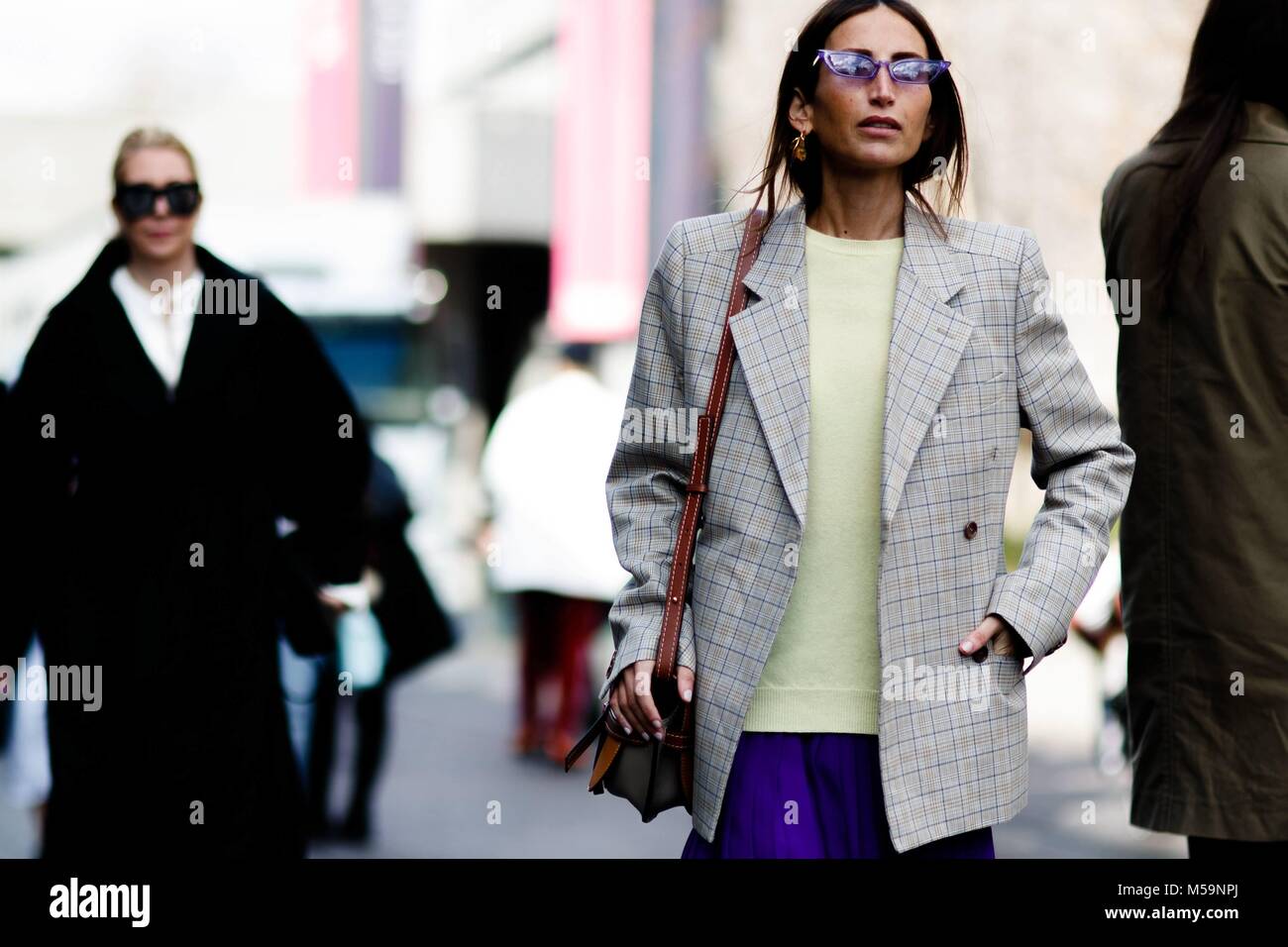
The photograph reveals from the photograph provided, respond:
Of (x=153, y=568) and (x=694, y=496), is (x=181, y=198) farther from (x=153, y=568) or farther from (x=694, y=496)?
(x=694, y=496)

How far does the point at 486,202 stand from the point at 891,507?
19100 mm

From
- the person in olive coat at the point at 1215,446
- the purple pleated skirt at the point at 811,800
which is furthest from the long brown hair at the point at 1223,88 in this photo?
the purple pleated skirt at the point at 811,800

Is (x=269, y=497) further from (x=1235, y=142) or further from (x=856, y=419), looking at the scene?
(x=1235, y=142)

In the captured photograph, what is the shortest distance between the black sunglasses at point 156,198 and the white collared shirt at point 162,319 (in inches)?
5.9

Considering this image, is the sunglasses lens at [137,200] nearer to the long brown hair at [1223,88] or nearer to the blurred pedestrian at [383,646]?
the long brown hair at [1223,88]

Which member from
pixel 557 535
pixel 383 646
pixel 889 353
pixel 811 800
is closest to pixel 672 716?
pixel 811 800

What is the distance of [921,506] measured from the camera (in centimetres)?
289

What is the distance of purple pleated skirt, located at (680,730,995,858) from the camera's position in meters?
2.89

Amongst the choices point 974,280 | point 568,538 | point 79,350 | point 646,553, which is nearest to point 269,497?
point 79,350

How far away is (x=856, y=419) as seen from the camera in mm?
2934
